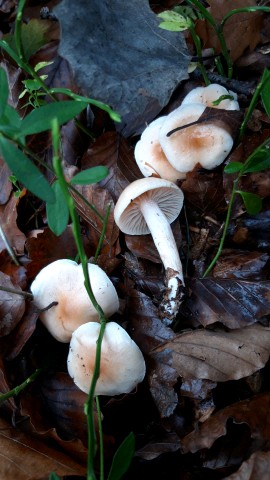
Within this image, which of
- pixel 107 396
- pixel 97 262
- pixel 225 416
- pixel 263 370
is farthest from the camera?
pixel 97 262

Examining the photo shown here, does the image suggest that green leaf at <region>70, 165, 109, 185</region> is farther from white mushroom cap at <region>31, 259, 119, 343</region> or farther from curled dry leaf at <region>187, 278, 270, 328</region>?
curled dry leaf at <region>187, 278, 270, 328</region>

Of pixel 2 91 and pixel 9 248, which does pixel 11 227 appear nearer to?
pixel 9 248

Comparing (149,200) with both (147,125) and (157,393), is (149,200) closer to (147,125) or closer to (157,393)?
(147,125)

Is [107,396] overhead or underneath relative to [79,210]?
underneath

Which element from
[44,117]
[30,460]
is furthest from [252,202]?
[30,460]

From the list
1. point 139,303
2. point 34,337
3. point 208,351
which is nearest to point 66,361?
point 34,337

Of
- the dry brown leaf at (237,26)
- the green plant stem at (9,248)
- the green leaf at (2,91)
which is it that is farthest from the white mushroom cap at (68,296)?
the dry brown leaf at (237,26)
